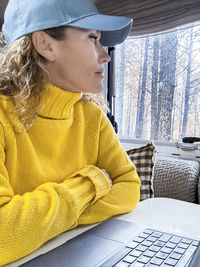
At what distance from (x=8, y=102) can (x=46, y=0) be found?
13.1 inches

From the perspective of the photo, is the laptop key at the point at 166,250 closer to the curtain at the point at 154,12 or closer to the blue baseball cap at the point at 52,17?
the blue baseball cap at the point at 52,17

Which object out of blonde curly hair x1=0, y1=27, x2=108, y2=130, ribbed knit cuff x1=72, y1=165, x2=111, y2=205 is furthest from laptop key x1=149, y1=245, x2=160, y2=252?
blonde curly hair x1=0, y1=27, x2=108, y2=130

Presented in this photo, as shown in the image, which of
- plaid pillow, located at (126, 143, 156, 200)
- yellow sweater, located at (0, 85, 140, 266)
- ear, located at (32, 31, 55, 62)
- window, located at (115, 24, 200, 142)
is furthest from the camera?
window, located at (115, 24, 200, 142)

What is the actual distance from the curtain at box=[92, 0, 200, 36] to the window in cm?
10

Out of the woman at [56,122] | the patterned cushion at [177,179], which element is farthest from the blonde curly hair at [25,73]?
the patterned cushion at [177,179]

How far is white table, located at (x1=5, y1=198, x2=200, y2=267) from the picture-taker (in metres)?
0.80

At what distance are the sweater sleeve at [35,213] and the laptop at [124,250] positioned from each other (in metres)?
0.06

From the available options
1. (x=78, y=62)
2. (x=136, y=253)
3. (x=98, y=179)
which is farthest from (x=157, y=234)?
(x=78, y=62)

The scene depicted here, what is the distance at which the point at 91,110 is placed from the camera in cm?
118

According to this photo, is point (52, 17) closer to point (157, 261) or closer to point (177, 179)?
point (157, 261)

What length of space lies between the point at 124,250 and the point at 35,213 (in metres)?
0.24

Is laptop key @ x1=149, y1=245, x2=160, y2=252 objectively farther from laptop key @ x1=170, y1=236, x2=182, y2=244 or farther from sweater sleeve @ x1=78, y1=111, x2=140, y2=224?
sweater sleeve @ x1=78, y1=111, x2=140, y2=224

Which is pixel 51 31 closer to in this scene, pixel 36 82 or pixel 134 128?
pixel 36 82

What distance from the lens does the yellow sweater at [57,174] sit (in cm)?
76
